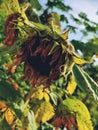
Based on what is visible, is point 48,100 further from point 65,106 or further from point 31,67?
point 31,67

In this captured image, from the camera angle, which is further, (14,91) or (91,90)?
(14,91)

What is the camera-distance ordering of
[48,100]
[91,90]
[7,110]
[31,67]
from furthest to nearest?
[48,100] → [7,110] → [31,67] → [91,90]

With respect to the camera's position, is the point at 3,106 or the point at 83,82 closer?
the point at 83,82

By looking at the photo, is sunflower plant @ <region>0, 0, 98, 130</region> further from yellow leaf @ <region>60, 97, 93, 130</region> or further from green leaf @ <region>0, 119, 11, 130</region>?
yellow leaf @ <region>60, 97, 93, 130</region>

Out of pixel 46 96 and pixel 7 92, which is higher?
pixel 7 92

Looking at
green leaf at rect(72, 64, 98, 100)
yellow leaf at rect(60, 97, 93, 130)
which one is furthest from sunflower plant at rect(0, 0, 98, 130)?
yellow leaf at rect(60, 97, 93, 130)

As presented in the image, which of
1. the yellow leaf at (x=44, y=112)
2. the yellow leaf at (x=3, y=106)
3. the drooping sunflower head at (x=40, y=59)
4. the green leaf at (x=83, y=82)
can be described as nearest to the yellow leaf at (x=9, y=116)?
the yellow leaf at (x=3, y=106)

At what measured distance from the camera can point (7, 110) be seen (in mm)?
1436

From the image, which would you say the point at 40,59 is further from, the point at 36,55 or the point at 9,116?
the point at 9,116

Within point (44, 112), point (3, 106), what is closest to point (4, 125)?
point (3, 106)

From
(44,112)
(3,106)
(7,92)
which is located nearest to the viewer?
(7,92)

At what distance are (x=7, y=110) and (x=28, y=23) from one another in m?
0.45

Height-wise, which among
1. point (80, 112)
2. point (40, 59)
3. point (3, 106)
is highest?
point (40, 59)

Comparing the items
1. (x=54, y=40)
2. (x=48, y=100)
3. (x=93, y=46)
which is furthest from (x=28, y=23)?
(x=48, y=100)
